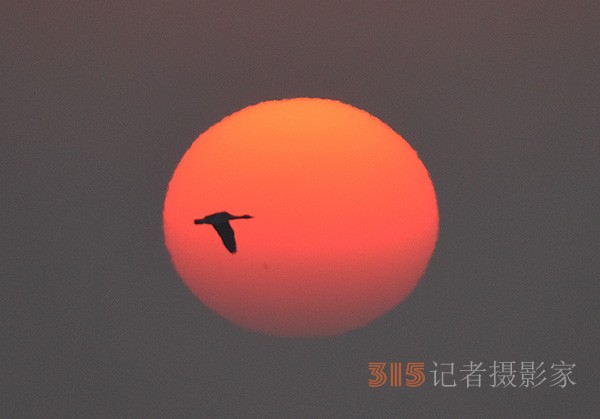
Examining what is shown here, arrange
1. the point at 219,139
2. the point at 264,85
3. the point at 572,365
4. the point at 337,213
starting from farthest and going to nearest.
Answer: the point at 572,365
the point at 264,85
the point at 219,139
the point at 337,213

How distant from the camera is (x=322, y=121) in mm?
3688

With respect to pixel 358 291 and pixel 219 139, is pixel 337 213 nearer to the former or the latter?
pixel 358 291

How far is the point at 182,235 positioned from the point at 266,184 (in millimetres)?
462

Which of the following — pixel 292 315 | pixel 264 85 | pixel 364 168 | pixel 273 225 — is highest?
pixel 264 85

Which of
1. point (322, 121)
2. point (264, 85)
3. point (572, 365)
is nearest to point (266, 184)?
point (322, 121)

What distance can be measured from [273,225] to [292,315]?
41 cm

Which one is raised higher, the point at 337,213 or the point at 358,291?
the point at 337,213

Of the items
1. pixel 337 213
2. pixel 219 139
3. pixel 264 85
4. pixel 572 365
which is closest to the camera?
pixel 337 213

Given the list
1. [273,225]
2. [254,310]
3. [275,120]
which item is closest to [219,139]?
[275,120]

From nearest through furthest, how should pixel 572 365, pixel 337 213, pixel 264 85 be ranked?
pixel 337 213
pixel 264 85
pixel 572 365

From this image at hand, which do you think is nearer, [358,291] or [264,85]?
[358,291]

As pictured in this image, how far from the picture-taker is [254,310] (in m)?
3.68

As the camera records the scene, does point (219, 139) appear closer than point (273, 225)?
No

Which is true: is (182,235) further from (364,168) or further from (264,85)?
(264,85)
